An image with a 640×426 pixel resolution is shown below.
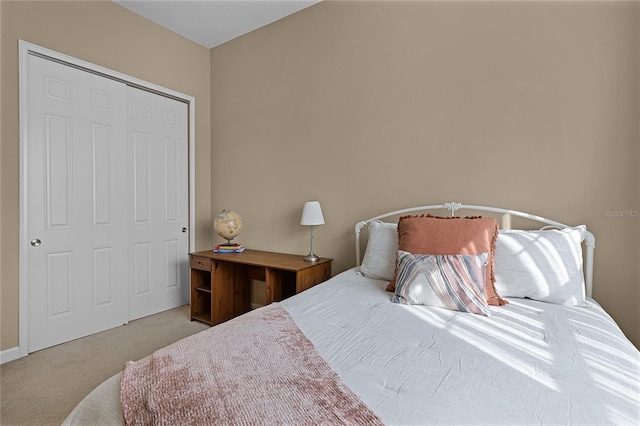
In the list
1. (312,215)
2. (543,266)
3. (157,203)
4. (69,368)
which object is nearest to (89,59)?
(157,203)

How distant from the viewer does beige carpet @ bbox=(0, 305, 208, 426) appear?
186 cm

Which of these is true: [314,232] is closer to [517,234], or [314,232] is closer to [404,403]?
[517,234]

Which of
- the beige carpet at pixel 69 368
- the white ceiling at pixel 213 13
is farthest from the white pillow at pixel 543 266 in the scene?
the white ceiling at pixel 213 13

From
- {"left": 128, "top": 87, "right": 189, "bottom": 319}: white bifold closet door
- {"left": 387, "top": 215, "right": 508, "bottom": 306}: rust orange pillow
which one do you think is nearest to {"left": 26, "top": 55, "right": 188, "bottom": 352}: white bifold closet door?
{"left": 128, "top": 87, "right": 189, "bottom": 319}: white bifold closet door

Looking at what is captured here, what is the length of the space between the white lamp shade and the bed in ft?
2.67

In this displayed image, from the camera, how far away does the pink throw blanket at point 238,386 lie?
818 mm

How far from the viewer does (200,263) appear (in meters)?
3.16

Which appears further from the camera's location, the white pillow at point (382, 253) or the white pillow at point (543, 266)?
the white pillow at point (382, 253)

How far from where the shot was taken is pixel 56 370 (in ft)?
7.48

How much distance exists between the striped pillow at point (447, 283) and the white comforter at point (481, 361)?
63 millimetres

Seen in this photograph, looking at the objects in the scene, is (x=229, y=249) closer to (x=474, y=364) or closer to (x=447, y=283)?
(x=447, y=283)

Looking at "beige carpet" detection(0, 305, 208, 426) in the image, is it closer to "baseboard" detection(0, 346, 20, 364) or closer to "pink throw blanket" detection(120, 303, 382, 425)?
"baseboard" detection(0, 346, 20, 364)

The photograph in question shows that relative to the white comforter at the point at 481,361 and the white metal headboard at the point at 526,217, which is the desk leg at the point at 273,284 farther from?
the white comforter at the point at 481,361

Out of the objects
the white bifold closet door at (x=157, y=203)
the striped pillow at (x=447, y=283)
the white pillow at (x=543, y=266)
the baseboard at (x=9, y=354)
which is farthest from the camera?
the white bifold closet door at (x=157, y=203)
